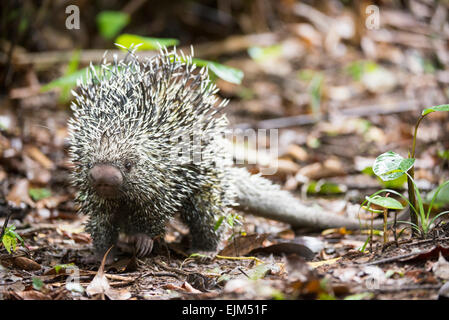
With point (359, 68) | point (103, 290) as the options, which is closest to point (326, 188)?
point (103, 290)

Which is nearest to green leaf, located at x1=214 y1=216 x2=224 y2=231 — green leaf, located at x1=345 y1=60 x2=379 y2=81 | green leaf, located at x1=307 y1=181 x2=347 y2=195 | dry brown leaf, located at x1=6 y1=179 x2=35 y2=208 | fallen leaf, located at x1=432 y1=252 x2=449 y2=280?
fallen leaf, located at x1=432 y1=252 x2=449 y2=280

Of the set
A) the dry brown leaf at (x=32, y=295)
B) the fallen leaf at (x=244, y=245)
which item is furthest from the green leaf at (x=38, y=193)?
the dry brown leaf at (x=32, y=295)

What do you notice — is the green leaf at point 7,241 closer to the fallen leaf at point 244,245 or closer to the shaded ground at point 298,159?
the shaded ground at point 298,159

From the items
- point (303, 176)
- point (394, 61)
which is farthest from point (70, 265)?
point (394, 61)

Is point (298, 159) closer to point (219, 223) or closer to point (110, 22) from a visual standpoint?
point (219, 223)

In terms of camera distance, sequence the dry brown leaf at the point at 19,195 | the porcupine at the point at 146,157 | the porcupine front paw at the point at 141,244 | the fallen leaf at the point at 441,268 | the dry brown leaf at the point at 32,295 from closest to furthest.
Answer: the fallen leaf at the point at 441,268 → the dry brown leaf at the point at 32,295 → the porcupine at the point at 146,157 → the porcupine front paw at the point at 141,244 → the dry brown leaf at the point at 19,195
